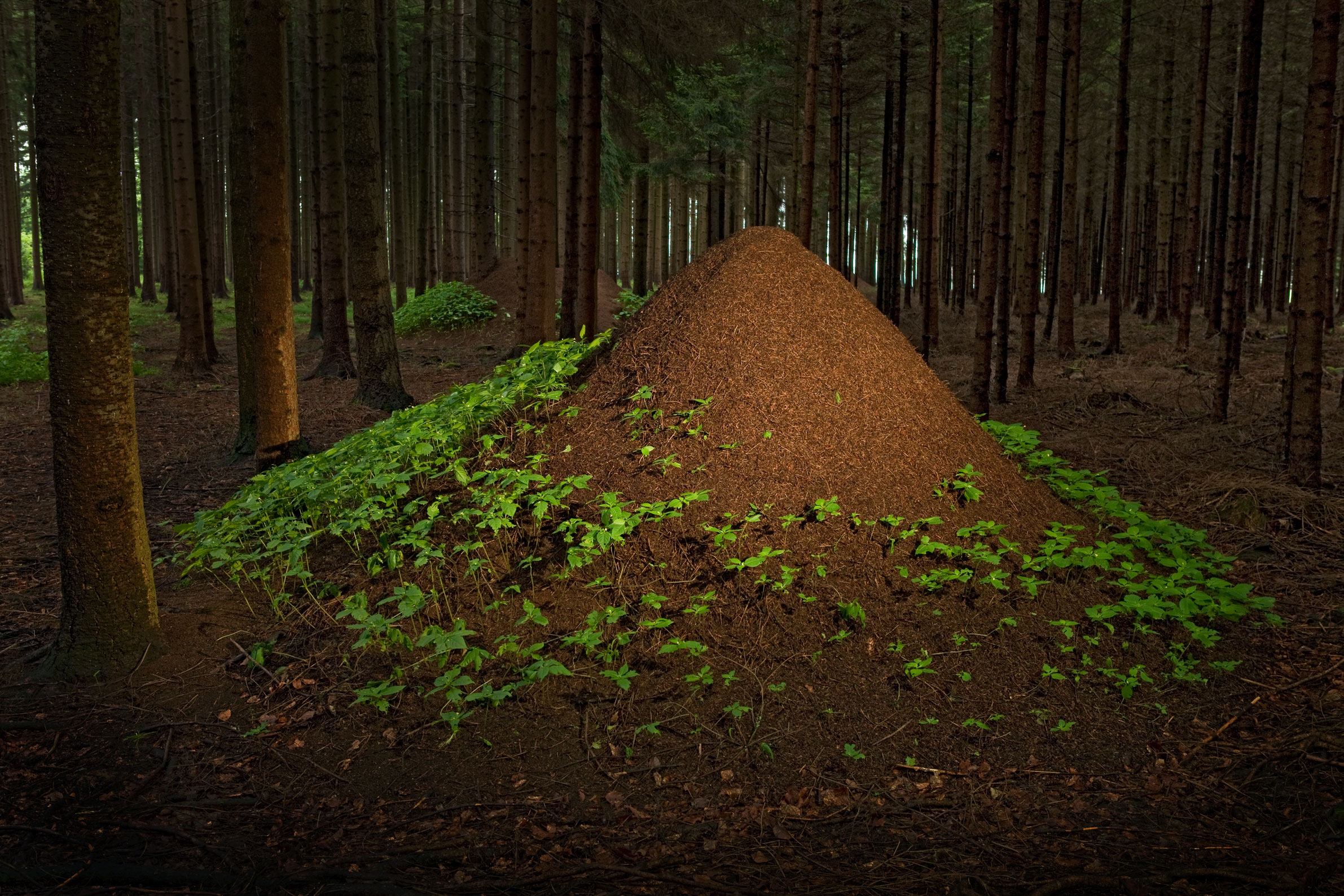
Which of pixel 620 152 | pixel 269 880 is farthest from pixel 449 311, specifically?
pixel 269 880

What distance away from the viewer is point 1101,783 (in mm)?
3695

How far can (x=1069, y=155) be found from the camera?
13.9 metres

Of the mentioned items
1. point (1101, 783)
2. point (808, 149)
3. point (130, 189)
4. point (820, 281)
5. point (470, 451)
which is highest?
point (130, 189)

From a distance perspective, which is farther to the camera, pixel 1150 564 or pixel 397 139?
pixel 397 139

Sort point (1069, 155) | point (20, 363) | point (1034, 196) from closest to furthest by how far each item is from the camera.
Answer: point (1034, 196) → point (20, 363) → point (1069, 155)

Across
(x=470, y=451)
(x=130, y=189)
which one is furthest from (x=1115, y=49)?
(x=130, y=189)

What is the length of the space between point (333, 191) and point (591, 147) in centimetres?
369

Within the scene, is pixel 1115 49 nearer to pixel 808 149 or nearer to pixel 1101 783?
pixel 808 149

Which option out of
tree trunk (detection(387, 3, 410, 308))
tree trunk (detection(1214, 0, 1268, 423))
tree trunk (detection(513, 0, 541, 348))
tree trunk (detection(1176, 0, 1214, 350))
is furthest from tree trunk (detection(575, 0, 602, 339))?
tree trunk (detection(387, 3, 410, 308))

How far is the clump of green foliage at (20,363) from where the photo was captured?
43.4ft

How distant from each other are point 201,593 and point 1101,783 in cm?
514

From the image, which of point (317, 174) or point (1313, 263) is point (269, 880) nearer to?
point (1313, 263)

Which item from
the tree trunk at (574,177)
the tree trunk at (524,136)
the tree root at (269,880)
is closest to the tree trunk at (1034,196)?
the tree trunk at (574,177)

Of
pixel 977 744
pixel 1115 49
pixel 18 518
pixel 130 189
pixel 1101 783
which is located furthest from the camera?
pixel 130 189
